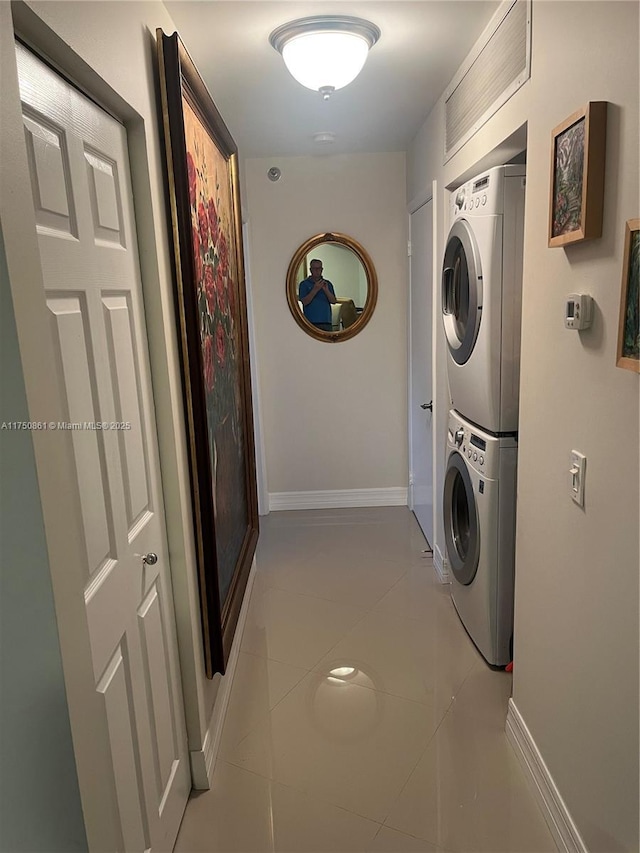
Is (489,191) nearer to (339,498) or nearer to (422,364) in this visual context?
(422,364)

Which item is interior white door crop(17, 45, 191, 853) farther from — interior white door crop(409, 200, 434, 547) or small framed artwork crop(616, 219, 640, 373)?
interior white door crop(409, 200, 434, 547)

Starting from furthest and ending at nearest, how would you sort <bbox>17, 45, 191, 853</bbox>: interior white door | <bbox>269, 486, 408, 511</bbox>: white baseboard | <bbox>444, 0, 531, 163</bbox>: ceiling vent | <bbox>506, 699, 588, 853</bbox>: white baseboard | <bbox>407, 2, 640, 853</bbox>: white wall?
<bbox>269, 486, 408, 511</bbox>: white baseboard → <bbox>444, 0, 531, 163</bbox>: ceiling vent → <bbox>506, 699, 588, 853</bbox>: white baseboard → <bbox>407, 2, 640, 853</bbox>: white wall → <bbox>17, 45, 191, 853</bbox>: interior white door

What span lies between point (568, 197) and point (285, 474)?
317 centimetres

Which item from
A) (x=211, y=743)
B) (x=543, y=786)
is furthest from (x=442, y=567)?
(x=211, y=743)

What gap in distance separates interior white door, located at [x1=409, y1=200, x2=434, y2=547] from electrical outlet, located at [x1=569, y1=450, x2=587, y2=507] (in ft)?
5.87

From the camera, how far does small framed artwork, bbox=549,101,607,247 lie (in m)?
1.25

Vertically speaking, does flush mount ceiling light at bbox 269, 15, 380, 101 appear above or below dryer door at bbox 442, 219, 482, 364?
above

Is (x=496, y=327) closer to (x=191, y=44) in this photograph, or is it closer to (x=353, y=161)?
(x=191, y=44)

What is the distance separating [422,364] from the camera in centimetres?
362

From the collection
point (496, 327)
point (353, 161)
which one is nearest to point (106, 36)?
point (496, 327)

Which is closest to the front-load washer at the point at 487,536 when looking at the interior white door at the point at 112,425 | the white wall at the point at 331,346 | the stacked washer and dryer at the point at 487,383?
the stacked washer and dryer at the point at 487,383

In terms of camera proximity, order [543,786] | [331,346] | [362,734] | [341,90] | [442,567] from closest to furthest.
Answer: [543,786]
[362,734]
[341,90]
[442,567]
[331,346]

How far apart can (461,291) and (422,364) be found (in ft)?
3.82

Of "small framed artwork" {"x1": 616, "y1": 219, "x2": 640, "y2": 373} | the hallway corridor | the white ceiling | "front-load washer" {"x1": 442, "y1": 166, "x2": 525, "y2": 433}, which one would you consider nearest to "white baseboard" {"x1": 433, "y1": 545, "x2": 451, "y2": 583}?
the hallway corridor
